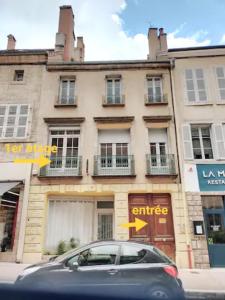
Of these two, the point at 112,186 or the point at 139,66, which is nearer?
the point at 112,186

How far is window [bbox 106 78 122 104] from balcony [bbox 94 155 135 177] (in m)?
2.94

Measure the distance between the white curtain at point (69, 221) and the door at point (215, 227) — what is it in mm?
4815

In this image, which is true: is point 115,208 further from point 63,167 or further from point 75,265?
point 75,265

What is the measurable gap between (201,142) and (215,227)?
146 inches

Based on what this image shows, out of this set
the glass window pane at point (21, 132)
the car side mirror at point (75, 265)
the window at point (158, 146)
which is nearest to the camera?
the car side mirror at point (75, 265)

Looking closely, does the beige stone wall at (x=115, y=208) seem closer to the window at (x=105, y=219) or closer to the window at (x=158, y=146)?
the window at (x=105, y=219)

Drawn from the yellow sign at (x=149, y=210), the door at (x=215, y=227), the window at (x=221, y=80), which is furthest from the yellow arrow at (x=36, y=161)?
the window at (x=221, y=80)

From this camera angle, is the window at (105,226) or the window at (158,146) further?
the window at (158,146)

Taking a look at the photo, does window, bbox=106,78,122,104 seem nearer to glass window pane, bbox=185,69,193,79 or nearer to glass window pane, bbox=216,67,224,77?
glass window pane, bbox=185,69,193,79

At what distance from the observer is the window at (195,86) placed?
36.3ft

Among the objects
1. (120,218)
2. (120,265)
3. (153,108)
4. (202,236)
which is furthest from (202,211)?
(120,265)

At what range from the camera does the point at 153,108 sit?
36.2ft

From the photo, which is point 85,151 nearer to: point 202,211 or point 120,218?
point 120,218

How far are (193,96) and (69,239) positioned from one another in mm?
8728
